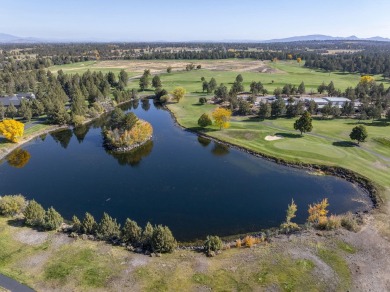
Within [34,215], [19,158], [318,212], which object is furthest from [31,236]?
[318,212]

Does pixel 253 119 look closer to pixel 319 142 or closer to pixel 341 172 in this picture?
pixel 319 142

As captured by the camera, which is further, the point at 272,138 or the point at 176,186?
the point at 272,138

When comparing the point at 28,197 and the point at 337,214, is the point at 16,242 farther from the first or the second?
Result: the point at 337,214

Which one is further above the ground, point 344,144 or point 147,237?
point 344,144

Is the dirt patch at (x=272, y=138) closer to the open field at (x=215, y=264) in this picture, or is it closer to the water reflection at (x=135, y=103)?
the open field at (x=215, y=264)

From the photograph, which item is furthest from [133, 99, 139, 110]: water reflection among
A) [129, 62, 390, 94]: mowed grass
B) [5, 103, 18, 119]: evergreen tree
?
[5, 103, 18, 119]: evergreen tree

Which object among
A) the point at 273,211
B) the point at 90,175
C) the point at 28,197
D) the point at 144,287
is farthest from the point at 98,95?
the point at 144,287

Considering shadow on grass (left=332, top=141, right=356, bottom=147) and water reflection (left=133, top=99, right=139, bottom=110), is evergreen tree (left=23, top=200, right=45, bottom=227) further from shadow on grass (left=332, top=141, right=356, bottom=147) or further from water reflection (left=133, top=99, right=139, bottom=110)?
water reflection (left=133, top=99, right=139, bottom=110)
